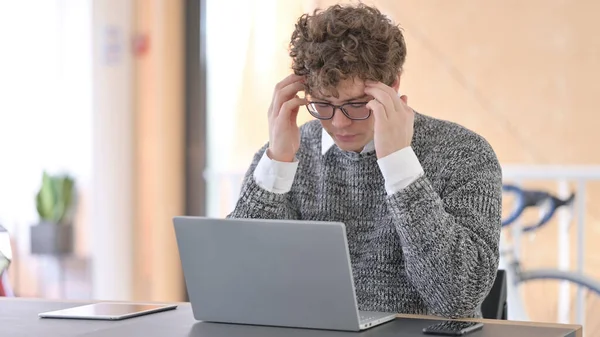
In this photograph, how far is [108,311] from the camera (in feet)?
5.01

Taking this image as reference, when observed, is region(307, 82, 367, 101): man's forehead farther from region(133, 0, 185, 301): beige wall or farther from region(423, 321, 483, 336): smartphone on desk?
region(133, 0, 185, 301): beige wall

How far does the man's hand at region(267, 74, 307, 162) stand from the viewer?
1732 mm

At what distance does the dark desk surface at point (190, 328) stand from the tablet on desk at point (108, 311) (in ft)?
0.07

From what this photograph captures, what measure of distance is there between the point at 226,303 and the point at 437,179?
0.51 meters

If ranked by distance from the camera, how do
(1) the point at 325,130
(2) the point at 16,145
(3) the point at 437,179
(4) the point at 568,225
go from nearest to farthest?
(3) the point at 437,179
(1) the point at 325,130
(4) the point at 568,225
(2) the point at 16,145

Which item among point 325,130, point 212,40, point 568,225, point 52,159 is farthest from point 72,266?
point 325,130

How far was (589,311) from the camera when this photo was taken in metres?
3.57

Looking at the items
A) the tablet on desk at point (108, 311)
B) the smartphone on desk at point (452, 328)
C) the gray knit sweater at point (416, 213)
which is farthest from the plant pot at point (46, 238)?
the smartphone on desk at point (452, 328)

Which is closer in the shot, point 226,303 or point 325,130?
point 226,303

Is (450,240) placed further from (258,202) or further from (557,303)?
(557,303)

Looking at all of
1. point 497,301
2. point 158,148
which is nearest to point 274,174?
point 497,301

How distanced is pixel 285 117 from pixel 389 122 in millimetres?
248

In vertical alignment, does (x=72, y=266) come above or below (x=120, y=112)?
below

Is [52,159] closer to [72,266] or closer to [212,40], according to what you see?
[72,266]
